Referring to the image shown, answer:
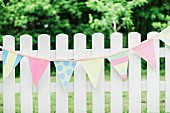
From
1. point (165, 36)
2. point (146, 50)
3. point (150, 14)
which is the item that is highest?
point (150, 14)

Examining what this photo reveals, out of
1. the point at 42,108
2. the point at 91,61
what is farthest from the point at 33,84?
the point at 91,61

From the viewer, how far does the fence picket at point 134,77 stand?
4.39 m

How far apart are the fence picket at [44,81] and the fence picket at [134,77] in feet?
2.74

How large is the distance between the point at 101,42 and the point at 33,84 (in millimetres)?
811

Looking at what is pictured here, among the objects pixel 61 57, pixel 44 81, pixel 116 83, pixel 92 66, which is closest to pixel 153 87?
pixel 116 83

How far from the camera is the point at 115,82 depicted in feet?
14.5

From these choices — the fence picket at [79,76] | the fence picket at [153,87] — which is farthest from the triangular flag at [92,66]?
the fence picket at [153,87]

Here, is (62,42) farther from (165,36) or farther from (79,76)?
(165,36)

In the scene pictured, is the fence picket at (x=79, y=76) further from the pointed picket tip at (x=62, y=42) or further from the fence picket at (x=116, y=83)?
the fence picket at (x=116, y=83)

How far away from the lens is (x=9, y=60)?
4.35 m

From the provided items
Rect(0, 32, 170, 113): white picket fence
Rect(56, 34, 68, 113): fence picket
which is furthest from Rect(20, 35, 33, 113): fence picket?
Rect(56, 34, 68, 113): fence picket

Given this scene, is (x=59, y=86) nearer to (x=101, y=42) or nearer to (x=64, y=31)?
(x=101, y=42)

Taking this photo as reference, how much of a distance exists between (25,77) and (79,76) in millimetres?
548

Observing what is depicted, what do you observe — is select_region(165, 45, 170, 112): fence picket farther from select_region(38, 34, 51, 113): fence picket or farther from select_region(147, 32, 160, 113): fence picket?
select_region(38, 34, 51, 113): fence picket
